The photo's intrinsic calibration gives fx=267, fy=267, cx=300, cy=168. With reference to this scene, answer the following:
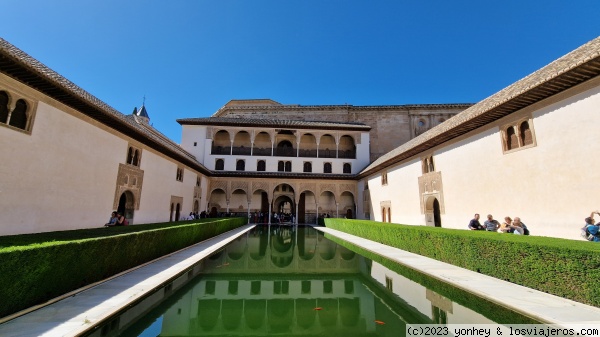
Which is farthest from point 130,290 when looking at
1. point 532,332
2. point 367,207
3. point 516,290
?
point 367,207

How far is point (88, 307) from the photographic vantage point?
3.60 meters

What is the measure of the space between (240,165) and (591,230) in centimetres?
2178

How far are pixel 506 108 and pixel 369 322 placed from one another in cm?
818

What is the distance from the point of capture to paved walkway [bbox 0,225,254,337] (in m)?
2.91

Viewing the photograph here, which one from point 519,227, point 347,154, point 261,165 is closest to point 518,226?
point 519,227

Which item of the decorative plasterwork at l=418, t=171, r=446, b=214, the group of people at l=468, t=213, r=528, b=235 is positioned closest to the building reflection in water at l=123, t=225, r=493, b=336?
the group of people at l=468, t=213, r=528, b=235

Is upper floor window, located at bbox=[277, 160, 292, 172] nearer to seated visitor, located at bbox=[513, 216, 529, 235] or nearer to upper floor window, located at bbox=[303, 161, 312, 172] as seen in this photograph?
upper floor window, located at bbox=[303, 161, 312, 172]

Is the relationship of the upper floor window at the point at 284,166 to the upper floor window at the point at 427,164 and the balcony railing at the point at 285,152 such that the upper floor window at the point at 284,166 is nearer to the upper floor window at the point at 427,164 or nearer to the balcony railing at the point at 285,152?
the balcony railing at the point at 285,152

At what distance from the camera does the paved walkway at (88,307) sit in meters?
2.91

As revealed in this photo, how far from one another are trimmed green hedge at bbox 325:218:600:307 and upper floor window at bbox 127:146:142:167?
11.7m

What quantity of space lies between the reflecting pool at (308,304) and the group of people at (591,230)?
3.48 meters

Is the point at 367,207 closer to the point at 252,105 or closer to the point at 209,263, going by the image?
the point at 209,263

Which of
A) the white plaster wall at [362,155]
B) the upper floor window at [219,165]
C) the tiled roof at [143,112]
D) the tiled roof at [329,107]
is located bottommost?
the upper floor window at [219,165]

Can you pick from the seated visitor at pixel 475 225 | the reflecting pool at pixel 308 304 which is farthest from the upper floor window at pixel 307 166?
the reflecting pool at pixel 308 304
